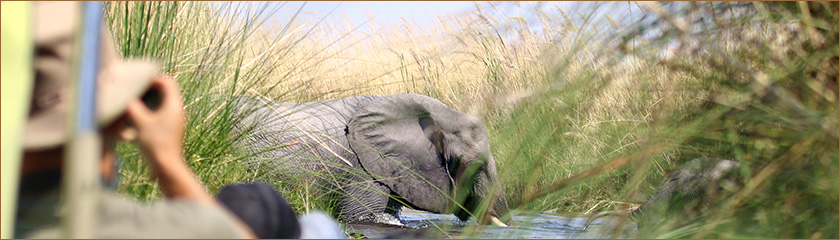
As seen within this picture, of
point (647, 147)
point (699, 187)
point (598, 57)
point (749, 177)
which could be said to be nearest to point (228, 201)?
point (647, 147)

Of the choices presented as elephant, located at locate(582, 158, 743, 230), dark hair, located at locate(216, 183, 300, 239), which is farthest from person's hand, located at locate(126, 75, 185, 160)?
elephant, located at locate(582, 158, 743, 230)

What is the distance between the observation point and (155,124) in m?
0.65

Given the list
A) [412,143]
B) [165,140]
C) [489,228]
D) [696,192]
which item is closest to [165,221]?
[165,140]

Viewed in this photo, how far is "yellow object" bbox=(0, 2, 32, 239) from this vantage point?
0.59 metres

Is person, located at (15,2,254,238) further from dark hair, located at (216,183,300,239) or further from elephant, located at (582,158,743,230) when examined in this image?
elephant, located at (582,158,743,230)

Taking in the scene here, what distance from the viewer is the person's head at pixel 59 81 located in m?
0.63

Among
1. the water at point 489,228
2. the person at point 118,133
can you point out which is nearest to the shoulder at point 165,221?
the person at point 118,133

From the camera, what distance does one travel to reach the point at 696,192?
147 cm

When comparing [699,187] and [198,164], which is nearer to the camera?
[699,187]

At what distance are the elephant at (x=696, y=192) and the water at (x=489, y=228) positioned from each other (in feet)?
0.16

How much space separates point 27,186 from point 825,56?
49.1 inches

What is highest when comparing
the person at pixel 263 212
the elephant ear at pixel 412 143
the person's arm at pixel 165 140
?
the person's arm at pixel 165 140

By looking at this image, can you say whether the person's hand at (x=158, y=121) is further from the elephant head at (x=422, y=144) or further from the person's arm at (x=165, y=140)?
the elephant head at (x=422, y=144)

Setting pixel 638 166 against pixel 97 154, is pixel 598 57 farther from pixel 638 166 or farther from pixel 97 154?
pixel 97 154
